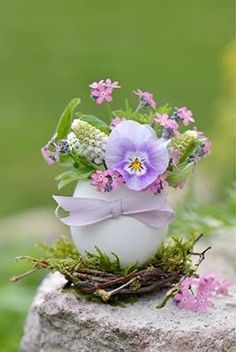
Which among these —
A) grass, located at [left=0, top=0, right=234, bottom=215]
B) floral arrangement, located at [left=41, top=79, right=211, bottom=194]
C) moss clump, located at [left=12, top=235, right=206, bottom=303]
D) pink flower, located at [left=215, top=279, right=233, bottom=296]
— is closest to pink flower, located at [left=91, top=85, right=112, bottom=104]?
floral arrangement, located at [left=41, top=79, right=211, bottom=194]

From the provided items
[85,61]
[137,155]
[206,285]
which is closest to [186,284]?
[206,285]

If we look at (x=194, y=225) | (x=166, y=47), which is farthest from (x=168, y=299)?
(x=166, y=47)

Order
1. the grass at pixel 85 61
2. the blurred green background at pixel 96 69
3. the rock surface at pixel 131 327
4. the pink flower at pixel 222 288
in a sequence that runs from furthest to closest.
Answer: the grass at pixel 85 61, the blurred green background at pixel 96 69, the pink flower at pixel 222 288, the rock surface at pixel 131 327

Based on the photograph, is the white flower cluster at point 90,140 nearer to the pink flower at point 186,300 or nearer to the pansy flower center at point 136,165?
the pansy flower center at point 136,165

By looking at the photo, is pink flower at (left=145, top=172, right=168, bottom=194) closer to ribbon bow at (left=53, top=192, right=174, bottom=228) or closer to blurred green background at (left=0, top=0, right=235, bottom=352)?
ribbon bow at (left=53, top=192, right=174, bottom=228)

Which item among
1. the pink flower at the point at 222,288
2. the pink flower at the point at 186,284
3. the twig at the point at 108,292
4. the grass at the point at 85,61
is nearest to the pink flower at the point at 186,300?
the pink flower at the point at 186,284

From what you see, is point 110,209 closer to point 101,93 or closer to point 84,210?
point 84,210
